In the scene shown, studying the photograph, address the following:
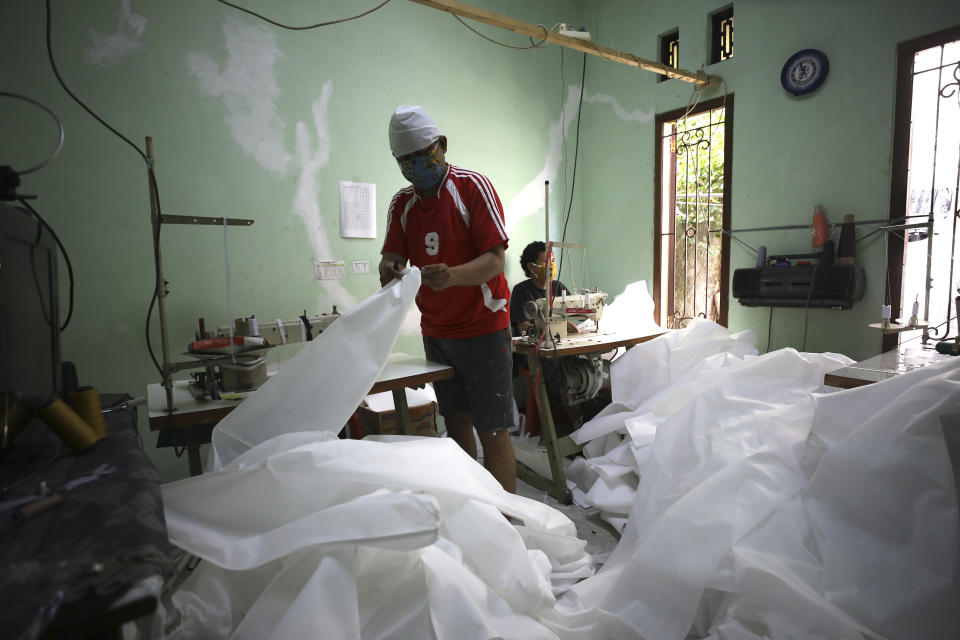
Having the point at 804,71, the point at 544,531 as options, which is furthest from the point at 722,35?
the point at 544,531

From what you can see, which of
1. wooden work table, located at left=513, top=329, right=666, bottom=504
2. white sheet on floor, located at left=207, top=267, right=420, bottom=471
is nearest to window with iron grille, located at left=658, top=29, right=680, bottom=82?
wooden work table, located at left=513, top=329, right=666, bottom=504

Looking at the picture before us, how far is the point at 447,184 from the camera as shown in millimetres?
1847

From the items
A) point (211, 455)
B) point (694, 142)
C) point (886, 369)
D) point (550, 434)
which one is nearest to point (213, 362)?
point (211, 455)

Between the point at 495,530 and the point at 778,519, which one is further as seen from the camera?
the point at 778,519

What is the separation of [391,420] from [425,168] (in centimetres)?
164

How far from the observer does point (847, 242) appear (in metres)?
2.76

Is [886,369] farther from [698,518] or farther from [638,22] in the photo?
[638,22]

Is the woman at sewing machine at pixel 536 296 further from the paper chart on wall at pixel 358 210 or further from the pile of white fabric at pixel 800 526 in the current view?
the pile of white fabric at pixel 800 526

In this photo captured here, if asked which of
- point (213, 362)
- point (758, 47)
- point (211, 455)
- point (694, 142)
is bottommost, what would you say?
point (211, 455)

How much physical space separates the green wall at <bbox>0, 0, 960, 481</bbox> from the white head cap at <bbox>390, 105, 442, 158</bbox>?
1601 millimetres

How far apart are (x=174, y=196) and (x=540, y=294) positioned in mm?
2301

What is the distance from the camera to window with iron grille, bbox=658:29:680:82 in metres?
3.69

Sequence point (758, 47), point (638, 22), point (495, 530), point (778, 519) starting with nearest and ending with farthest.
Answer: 1. point (495, 530)
2. point (778, 519)
3. point (758, 47)
4. point (638, 22)

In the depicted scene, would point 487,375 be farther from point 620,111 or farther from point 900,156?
point 620,111
